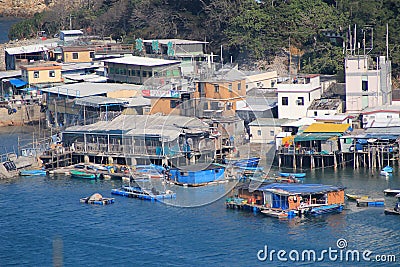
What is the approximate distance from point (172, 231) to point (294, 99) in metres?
12.2

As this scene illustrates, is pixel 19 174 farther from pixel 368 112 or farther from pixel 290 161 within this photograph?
pixel 368 112

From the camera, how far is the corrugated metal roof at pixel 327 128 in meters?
35.0

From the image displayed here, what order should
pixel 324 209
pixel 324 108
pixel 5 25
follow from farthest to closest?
pixel 5 25, pixel 324 108, pixel 324 209

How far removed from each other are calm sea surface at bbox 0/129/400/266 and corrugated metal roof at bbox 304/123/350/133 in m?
3.24

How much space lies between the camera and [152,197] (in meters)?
30.7

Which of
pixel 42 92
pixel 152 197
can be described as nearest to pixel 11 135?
pixel 42 92

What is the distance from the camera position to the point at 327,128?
1390 inches

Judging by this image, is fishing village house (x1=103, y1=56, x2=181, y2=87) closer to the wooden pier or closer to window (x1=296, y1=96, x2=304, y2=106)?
window (x1=296, y1=96, x2=304, y2=106)

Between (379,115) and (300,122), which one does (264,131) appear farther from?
(379,115)

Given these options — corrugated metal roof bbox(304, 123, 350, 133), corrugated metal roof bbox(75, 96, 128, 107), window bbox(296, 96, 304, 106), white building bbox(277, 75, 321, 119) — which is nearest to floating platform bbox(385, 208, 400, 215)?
corrugated metal roof bbox(304, 123, 350, 133)

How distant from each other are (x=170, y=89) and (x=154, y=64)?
5.67 meters

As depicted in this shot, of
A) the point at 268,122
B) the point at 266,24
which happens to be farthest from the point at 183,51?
the point at 268,122

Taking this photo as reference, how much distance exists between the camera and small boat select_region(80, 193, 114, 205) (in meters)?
30.6

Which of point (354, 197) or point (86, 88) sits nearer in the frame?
point (354, 197)
